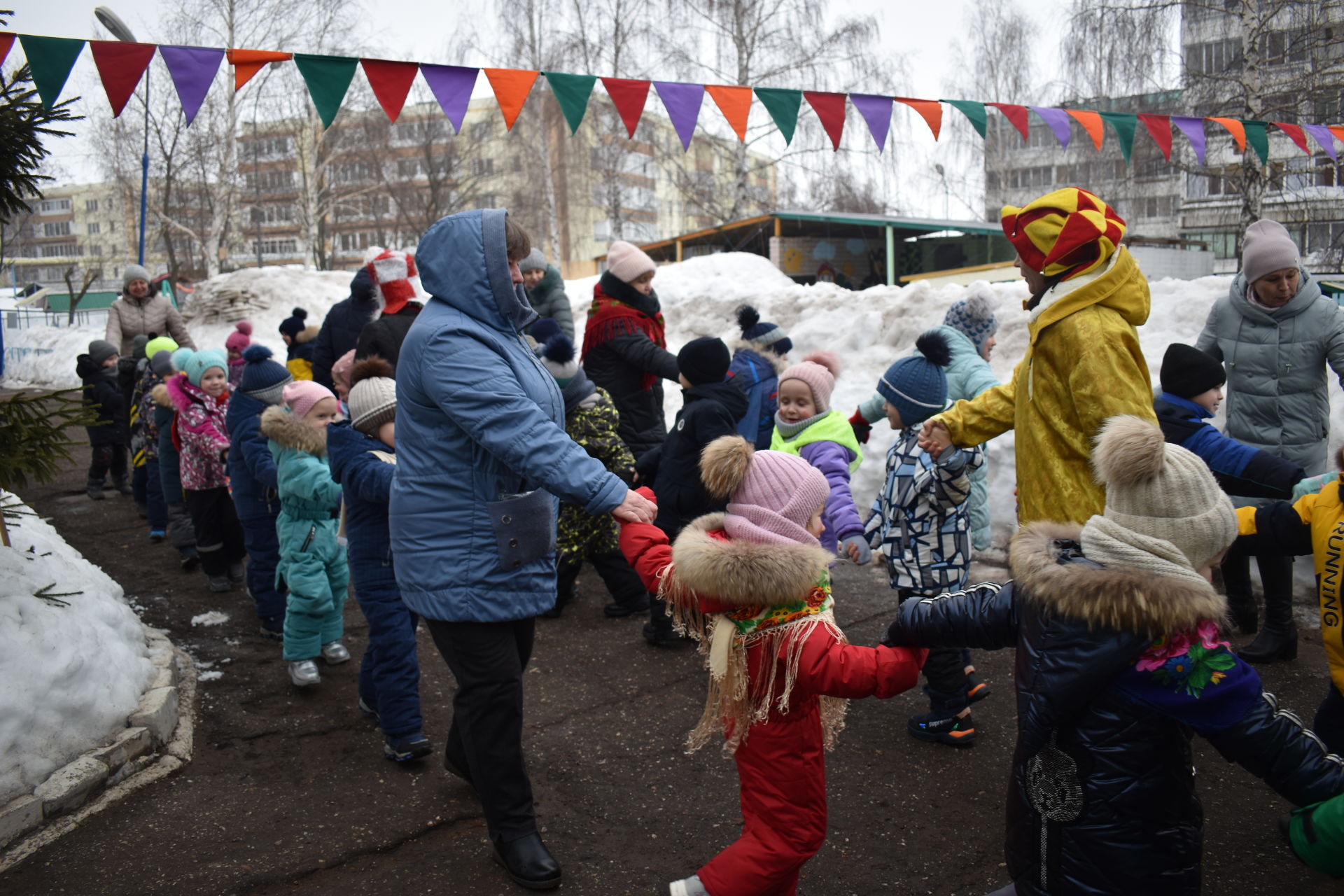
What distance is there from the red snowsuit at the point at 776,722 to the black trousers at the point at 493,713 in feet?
2.37

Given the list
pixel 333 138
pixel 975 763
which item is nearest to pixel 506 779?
pixel 975 763

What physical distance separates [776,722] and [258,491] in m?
4.28

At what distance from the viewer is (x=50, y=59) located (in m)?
5.39

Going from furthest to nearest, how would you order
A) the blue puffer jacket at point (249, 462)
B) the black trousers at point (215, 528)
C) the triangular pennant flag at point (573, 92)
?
the triangular pennant flag at point (573, 92), the black trousers at point (215, 528), the blue puffer jacket at point (249, 462)

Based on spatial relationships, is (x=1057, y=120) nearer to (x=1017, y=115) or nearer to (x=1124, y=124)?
(x=1017, y=115)

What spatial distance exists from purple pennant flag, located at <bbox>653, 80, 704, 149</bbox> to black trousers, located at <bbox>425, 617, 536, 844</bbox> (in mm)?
4998

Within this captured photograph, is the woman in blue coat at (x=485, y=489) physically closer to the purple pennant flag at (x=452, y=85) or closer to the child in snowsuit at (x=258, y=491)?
the child in snowsuit at (x=258, y=491)

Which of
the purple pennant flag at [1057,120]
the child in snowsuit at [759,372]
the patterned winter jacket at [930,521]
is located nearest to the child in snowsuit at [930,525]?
the patterned winter jacket at [930,521]

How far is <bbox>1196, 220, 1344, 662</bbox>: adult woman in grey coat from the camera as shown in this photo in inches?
198

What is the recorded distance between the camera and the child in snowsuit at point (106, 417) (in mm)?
9711

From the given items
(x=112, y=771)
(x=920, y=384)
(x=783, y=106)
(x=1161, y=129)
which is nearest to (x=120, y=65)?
(x=112, y=771)

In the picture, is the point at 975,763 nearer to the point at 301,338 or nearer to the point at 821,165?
the point at 301,338

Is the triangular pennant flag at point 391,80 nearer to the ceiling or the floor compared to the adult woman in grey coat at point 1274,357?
nearer to the ceiling

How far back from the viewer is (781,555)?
2490 mm
